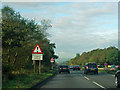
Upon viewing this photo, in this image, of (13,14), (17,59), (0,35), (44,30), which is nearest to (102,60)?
(44,30)

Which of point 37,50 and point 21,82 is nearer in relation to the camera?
point 21,82

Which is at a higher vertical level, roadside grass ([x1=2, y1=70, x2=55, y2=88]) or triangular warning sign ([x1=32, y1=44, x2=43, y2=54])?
triangular warning sign ([x1=32, y1=44, x2=43, y2=54])

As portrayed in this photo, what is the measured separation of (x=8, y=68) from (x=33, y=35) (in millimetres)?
20722

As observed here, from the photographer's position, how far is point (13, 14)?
37.4 metres

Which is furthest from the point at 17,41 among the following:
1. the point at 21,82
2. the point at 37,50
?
the point at 21,82

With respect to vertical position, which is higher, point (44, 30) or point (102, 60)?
point (44, 30)

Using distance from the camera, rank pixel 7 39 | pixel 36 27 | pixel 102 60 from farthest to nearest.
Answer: pixel 102 60, pixel 36 27, pixel 7 39

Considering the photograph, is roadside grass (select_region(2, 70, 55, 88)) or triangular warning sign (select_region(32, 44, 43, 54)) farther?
triangular warning sign (select_region(32, 44, 43, 54))

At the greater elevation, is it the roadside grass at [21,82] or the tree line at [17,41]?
the tree line at [17,41]

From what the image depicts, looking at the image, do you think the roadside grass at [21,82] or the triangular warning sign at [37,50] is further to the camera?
the triangular warning sign at [37,50]

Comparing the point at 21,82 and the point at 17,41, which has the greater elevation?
the point at 17,41

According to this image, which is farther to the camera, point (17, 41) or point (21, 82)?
point (17, 41)

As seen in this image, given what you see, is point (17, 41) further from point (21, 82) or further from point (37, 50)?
point (21, 82)

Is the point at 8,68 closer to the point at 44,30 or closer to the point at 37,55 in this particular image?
the point at 37,55
